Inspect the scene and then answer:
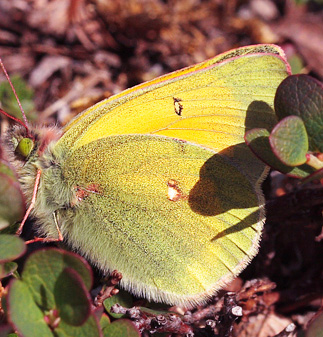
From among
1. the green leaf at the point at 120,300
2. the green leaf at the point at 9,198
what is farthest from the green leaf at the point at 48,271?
the green leaf at the point at 120,300

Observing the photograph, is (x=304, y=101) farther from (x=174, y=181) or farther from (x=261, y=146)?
(x=174, y=181)

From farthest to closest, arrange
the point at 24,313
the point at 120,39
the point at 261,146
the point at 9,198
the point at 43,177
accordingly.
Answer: the point at 120,39 < the point at 43,177 < the point at 261,146 < the point at 9,198 < the point at 24,313

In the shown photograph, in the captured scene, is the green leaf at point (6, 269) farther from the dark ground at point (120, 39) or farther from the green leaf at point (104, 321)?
the dark ground at point (120, 39)

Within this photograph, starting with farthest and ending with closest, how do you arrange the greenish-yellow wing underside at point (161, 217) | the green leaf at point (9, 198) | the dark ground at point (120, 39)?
1. the dark ground at point (120, 39)
2. the greenish-yellow wing underside at point (161, 217)
3. the green leaf at point (9, 198)

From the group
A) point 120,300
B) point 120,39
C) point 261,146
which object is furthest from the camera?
point 120,39

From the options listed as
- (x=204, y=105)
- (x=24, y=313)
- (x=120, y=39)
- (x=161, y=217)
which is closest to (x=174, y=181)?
(x=161, y=217)

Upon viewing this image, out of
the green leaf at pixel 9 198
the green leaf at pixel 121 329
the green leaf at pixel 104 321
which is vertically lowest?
the green leaf at pixel 104 321
